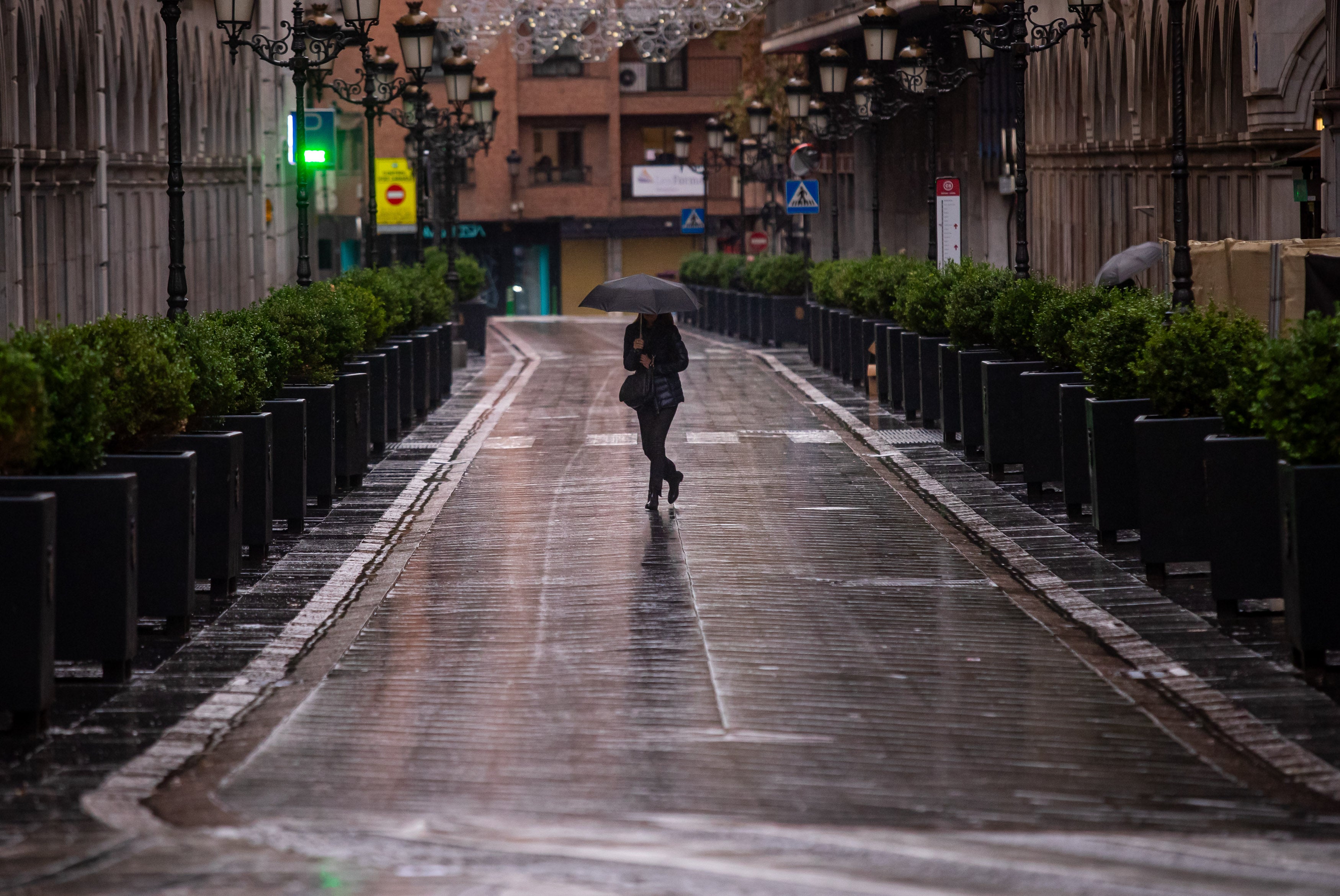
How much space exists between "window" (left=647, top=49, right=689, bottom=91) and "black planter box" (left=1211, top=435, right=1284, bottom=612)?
73.8m

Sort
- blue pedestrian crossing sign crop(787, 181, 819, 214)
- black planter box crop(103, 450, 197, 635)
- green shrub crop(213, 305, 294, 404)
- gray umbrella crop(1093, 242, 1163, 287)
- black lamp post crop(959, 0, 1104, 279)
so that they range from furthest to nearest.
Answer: blue pedestrian crossing sign crop(787, 181, 819, 214) → gray umbrella crop(1093, 242, 1163, 287) → black lamp post crop(959, 0, 1104, 279) → green shrub crop(213, 305, 294, 404) → black planter box crop(103, 450, 197, 635)

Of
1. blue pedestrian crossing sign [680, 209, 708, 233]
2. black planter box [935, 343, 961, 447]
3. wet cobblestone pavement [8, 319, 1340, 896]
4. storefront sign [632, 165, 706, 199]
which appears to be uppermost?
storefront sign [632, 165, 706, 199]

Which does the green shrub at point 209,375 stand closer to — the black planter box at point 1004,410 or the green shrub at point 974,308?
the black planter box at point 1004,410

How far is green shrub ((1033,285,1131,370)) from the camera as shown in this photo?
16547 mm

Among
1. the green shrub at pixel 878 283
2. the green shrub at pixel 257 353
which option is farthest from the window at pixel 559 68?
the green shrub at pixel 257 353

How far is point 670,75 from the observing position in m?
83.6

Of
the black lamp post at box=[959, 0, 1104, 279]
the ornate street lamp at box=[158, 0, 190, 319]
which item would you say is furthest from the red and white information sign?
the ornate street lamp at box=[158, 0, 190, 319]

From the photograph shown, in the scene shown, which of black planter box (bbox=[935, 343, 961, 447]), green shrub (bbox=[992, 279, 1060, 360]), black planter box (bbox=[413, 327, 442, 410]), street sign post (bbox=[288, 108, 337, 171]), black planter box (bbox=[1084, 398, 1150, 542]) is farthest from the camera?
street sign post (bbox=[288, 108, 337, 171])

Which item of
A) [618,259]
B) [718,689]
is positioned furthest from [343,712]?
[618,259]

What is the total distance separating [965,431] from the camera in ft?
65.2

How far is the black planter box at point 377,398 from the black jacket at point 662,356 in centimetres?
479

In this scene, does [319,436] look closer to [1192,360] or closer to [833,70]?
[1192,360]

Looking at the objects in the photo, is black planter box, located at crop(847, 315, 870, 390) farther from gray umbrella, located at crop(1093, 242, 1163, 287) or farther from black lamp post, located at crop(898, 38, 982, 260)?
gray umbrella, located at crop(1093, 242, 1163, 287)

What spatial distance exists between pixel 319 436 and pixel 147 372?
5.32 meters
